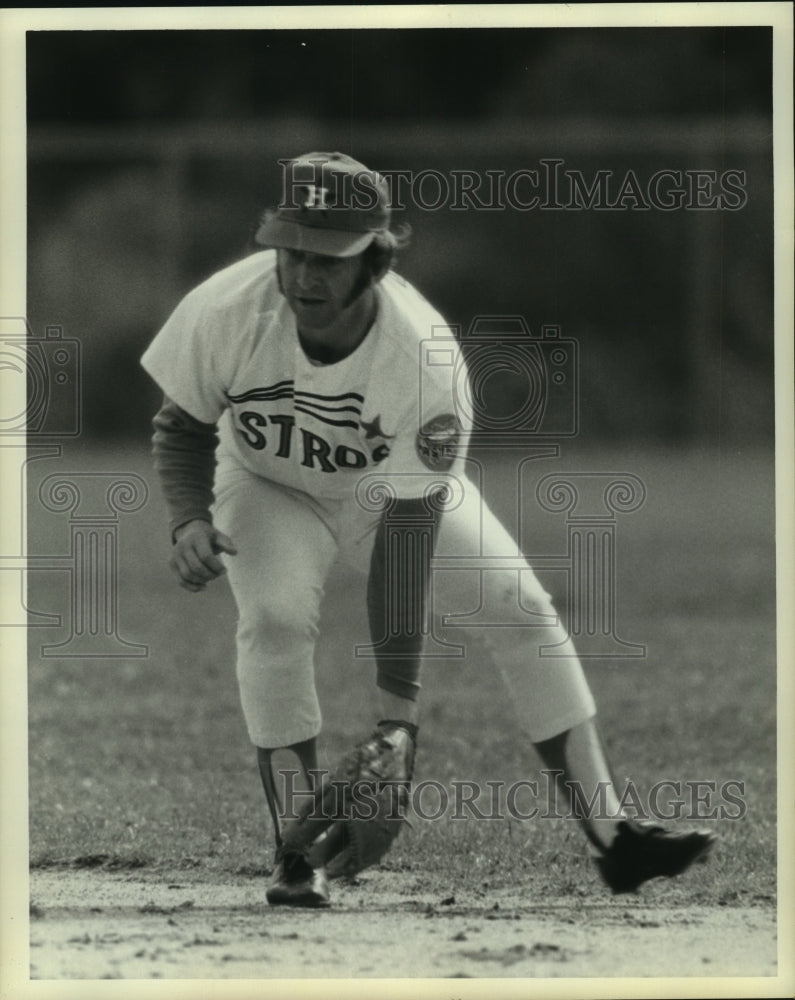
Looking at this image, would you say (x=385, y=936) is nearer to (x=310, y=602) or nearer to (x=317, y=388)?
(x=310, y=602)

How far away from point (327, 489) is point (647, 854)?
3.69ft

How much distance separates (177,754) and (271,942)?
1676mm

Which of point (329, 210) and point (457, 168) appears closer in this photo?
point (329, 210)

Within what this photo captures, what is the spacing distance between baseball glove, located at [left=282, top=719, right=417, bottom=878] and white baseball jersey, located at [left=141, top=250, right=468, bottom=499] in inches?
24.7

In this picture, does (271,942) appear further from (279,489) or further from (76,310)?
(76,310)

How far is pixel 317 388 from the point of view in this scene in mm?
3896

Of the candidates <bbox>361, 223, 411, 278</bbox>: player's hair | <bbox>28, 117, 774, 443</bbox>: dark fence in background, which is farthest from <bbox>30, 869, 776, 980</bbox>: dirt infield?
<bbox>361, 223, 411, 278</bbox>: player's hair

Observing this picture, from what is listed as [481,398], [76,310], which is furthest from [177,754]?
[481,398]

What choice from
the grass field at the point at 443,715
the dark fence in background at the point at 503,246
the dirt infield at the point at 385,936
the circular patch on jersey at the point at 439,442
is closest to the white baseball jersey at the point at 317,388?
the circular patch on jersey at the point at 439,442

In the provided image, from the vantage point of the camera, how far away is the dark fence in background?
13.6 feet

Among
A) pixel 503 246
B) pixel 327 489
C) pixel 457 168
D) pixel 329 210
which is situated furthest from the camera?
pixel 503 246

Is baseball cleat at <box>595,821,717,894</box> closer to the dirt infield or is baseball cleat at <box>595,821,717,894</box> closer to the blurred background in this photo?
the dirt infield

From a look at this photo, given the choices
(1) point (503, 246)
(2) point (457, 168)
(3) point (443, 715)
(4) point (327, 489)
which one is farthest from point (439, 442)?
(1) point (503, 246)

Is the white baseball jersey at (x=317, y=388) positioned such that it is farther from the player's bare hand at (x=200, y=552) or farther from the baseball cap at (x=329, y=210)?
the player's bare hand at (x=200, y=552)
